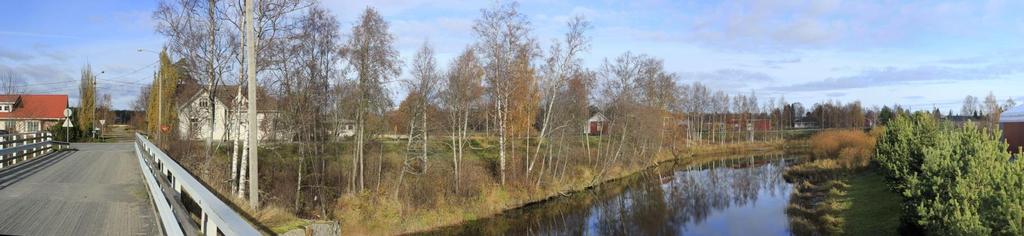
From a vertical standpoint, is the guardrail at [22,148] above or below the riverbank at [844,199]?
above

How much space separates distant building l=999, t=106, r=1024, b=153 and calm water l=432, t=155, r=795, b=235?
38.4 feet

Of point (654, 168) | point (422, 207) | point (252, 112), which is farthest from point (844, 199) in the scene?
point (654, 168)

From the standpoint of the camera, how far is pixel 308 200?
74.1 feet

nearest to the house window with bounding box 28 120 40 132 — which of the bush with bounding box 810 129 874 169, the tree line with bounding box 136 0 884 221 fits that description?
the tree line with bounding box 136 0 884 221

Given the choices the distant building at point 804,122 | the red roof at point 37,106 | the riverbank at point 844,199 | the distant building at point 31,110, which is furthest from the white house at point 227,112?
the distant building at point 804,122

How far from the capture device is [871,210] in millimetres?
22031

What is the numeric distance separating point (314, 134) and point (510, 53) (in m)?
10.2

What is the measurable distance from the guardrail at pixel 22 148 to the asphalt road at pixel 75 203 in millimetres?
1813

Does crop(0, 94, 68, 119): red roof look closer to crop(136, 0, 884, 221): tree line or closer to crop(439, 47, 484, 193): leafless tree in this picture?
crop(136, 0, 884, 221): tree line

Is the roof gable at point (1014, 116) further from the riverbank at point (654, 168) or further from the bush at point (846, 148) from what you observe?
the riverbank at point (654, 168)

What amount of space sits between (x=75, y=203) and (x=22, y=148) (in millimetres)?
12201

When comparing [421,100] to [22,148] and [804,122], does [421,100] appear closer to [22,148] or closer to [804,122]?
[22,148]

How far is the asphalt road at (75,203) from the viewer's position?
25.0ft

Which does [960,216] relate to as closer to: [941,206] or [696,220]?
[941,206]
